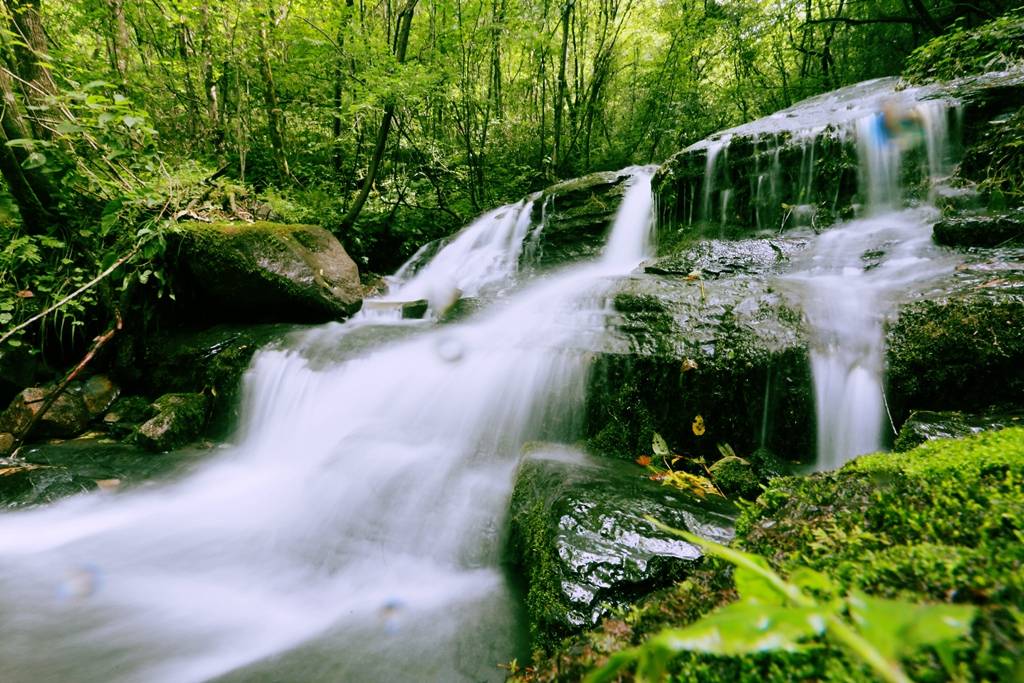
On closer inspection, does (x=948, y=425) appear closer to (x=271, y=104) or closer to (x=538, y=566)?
(x=538, y=566)

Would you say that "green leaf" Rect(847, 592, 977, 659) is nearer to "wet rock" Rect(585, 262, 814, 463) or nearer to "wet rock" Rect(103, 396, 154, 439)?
"wet rock" Rect(585, 262, 814, 463)

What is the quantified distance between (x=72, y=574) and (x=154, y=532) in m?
0.45

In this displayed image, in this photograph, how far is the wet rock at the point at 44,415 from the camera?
4332 mm

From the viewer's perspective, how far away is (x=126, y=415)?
15.8ft

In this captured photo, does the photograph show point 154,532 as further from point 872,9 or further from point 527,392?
point 872,9

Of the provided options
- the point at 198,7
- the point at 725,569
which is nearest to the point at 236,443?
the point at 725,569

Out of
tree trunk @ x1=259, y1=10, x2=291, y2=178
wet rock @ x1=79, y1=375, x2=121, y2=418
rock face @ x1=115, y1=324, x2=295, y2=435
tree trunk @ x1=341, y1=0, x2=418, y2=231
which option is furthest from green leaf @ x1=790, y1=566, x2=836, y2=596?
tree trunk @ x1=259, y1=10, x2=291, y2=178

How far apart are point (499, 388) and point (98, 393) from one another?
4743 millimetres

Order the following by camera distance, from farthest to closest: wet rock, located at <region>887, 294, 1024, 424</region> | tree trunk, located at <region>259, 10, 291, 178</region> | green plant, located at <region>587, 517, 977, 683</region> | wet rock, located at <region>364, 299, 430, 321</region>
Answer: tree trunk, located at <region>259, 10, 291, 178</region> < wet rock, located at <region>364, 299, 430, 321</region> < wet rock, located at <region>887, 294, 1024, 424</region> < green plant, located at <region>587, 517, 977, 683</region>

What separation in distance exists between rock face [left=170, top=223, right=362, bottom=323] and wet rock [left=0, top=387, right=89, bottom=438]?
1698 millimetres

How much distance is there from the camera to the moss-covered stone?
1.88 ft

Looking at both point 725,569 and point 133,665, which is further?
point 133,665

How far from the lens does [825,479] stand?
1.31 metres

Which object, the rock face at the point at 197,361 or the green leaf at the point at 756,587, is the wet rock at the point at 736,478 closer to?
the green leaf at the point at 756,587
